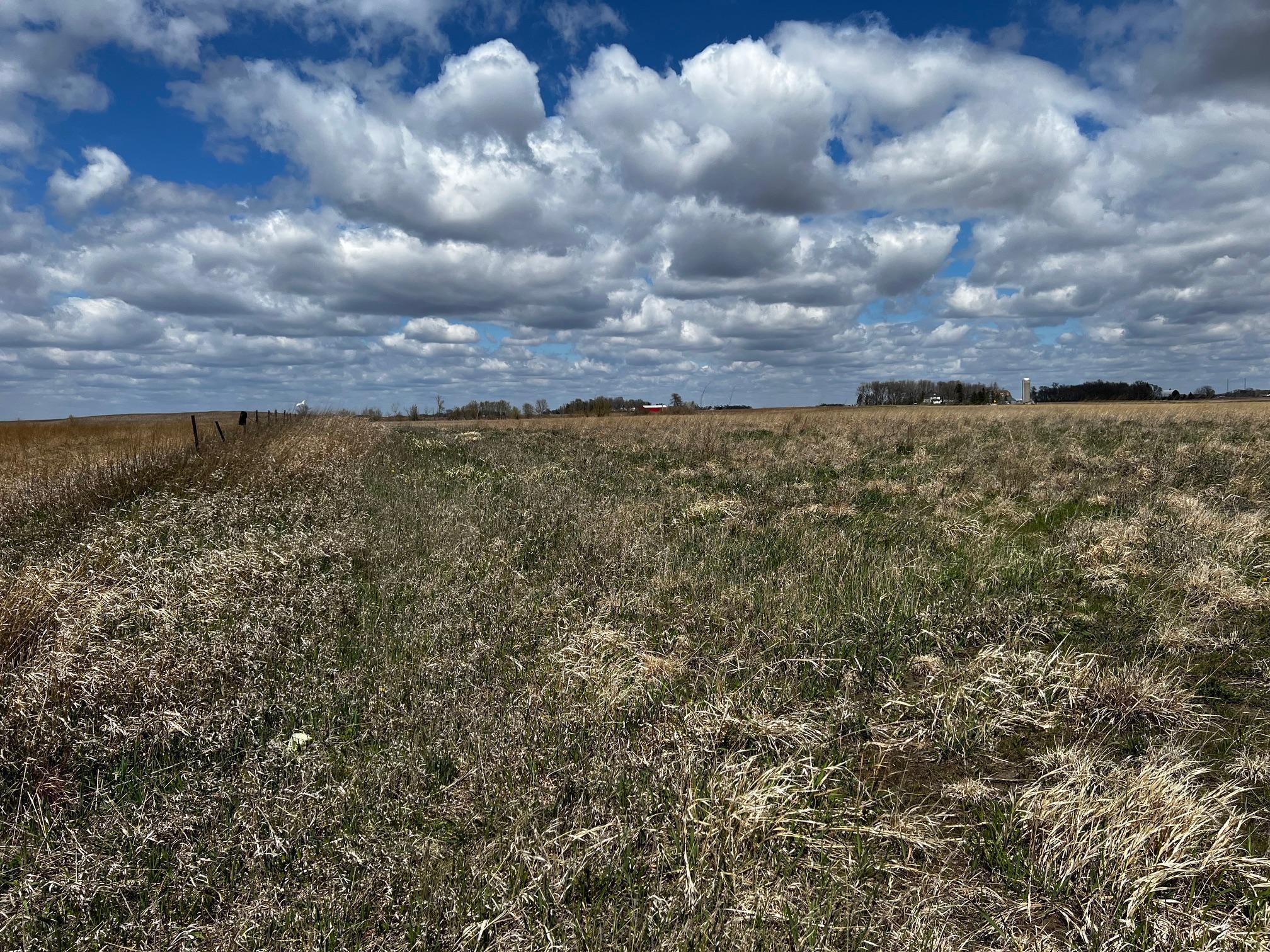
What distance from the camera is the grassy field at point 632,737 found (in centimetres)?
260

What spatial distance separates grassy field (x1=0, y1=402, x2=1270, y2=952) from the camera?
2604mm

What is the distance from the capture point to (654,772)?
3350mm

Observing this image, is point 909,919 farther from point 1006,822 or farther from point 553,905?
point 553,905

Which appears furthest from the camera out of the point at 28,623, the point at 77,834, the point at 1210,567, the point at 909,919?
the point at 1210,567

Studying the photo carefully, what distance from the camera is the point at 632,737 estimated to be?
3.74m

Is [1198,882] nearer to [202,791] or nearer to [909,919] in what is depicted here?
[909,919]

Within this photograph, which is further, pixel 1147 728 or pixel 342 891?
pixel 1147 728

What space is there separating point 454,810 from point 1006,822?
2644 millimetres

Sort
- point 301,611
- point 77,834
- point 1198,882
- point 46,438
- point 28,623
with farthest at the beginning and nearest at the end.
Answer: point 46,438
point 301,611
point 28,623
point 77,834
point 1198,882

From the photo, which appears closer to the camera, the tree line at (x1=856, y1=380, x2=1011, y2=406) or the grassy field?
the grassy field

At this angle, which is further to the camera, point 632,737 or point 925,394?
point 925,394

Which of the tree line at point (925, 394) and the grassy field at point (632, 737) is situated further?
the tree line at point (925, 394)

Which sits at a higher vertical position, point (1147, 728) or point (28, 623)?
point (28, 623)

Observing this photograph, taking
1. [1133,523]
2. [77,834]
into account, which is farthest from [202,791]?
[1133,523]
